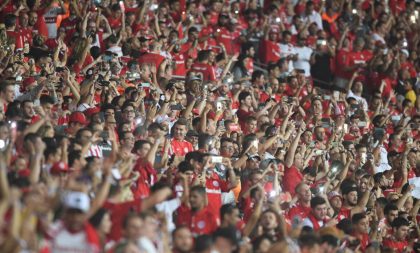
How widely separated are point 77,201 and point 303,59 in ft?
28.1

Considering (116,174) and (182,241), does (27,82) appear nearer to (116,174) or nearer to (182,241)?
(116,174)

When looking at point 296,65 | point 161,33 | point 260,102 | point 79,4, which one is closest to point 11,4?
point 79,4

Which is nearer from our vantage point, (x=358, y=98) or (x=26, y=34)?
(x=26, y=34)

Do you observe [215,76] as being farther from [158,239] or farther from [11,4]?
[158,239]

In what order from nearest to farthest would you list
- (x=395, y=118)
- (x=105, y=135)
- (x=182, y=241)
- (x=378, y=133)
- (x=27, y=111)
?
(x=182, y=241)
(x=27, y=111)
(x=105, y=135)
(x=378, y=133)
(x=395, y=118)

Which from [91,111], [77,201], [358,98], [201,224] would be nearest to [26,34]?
[91,111]

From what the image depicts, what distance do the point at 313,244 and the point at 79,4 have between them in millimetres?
6082

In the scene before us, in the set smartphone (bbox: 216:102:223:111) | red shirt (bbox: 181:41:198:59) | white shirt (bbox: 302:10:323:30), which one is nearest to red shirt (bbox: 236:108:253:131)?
smartphone (bbox: 216:102:223:111)

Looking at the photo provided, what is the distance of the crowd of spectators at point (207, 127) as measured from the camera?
22.7 feet

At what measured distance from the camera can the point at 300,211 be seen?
916cm

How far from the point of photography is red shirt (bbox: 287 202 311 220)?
9086 millimetres

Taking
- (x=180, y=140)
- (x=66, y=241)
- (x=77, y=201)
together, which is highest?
(x=77, y=201)

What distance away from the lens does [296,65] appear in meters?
14.4

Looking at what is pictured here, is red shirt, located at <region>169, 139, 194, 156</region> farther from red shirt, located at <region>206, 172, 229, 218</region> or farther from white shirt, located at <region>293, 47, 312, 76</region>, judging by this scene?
white shirt, located at <region>293, 47, 312, 76</region>
